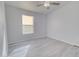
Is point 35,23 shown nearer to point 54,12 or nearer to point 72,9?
point 54,12

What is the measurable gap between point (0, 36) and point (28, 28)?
254 centimetres

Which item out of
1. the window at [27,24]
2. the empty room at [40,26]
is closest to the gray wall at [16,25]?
the empty room at [40,26]

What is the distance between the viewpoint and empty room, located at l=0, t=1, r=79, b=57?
318cm

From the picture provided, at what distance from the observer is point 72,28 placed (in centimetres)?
377

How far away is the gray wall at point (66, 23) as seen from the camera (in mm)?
3611

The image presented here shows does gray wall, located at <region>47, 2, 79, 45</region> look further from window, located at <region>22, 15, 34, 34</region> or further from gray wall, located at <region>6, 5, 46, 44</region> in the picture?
window, located at <region>22, 15, 34, 34</region>

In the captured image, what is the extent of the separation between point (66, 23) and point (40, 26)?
1.94m

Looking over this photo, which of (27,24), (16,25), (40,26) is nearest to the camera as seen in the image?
(16,25)

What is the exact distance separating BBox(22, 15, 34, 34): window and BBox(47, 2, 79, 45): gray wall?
57.1 inches

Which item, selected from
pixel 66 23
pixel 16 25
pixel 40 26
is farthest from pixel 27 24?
pixel 66 23

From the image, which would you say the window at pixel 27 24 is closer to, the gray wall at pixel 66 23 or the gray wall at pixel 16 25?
the gray wall at pixel 16 25

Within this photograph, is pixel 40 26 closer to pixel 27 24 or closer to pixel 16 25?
pixel 27 24

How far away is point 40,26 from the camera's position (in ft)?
18.1

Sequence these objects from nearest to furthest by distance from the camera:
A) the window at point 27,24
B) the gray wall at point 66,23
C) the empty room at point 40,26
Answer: the empty room at point 40,26
the gray wall at point 66,23
the window at point 27,24
